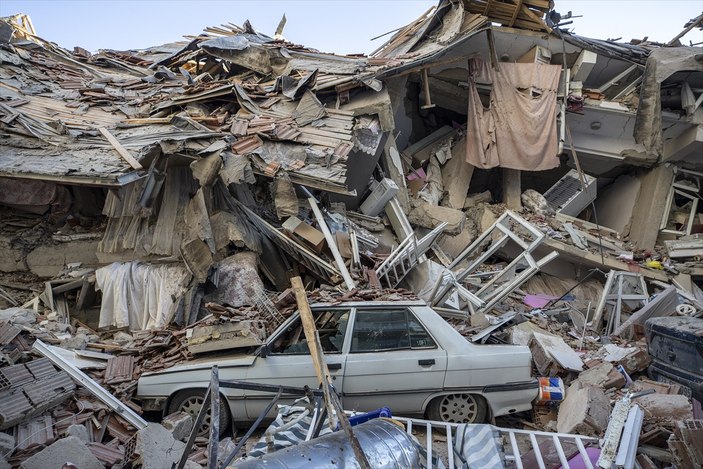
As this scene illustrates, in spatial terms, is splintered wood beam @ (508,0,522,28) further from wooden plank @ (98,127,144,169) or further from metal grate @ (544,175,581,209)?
wooden plank @ (98,127,144,169)

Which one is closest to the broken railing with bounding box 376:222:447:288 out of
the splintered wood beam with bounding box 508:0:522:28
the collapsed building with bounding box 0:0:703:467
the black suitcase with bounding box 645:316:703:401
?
the collapsed building with bounding box 0:0:703:467

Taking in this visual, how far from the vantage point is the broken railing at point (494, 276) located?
7.62 metres

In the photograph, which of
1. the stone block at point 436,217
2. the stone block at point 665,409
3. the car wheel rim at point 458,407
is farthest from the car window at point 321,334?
the stone block at point 436,217

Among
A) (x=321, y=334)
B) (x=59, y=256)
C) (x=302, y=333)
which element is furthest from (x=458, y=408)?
(x=59, y=256)

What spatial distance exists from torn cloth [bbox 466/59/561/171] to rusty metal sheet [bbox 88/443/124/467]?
32.8 ft

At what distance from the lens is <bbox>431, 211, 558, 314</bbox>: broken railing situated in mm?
7625

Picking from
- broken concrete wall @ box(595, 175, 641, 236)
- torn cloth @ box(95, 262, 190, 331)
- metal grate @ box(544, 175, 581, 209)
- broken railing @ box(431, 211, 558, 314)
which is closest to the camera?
torn cloth @ box(95, 262, 190, 331)

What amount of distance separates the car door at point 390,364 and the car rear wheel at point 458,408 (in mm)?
164

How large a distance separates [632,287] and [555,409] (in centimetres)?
541

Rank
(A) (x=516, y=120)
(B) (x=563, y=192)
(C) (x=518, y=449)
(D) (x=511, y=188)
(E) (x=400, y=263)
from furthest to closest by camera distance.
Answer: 1. (B) (x=563, y=192)
2. (D) (x=511, y=188)
3. (A) (x=516, y=120)
4. (E) (x=400, y=263)
5. (C) (x=518, y=449)

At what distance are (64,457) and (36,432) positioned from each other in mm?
906

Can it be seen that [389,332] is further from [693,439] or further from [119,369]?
[119,369]

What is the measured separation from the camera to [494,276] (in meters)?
9.05

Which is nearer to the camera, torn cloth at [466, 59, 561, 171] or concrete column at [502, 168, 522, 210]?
torn cloth at [466, 59, 561, 171]
